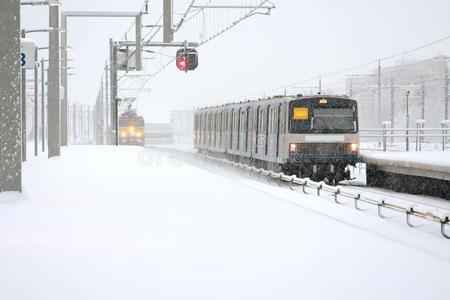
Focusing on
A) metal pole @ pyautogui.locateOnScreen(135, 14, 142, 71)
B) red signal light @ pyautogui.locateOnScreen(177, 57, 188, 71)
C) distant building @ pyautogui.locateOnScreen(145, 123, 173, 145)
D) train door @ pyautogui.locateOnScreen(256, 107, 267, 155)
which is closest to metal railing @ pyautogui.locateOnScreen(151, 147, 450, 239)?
train door @ pyautogui.locateOnScreen(256, 107, 267, 155)

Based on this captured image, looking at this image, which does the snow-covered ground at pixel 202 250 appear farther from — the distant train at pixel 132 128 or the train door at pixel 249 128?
the distant train at pixel 132 128

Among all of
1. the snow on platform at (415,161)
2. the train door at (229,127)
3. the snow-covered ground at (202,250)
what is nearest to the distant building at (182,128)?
the train door at (229,127)

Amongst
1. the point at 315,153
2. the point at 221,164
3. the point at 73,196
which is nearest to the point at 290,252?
the point at 73,196

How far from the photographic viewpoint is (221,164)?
28594 mm

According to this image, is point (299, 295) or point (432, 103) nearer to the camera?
point (299, 295)

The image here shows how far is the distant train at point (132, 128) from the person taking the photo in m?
63.4

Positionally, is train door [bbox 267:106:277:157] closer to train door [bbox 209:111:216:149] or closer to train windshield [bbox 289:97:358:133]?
train windshield [bbox 289:97:358:133]

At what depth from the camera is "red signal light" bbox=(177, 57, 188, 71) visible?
71.7 ft

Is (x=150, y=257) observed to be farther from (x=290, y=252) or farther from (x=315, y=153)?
(x=315, y=153)

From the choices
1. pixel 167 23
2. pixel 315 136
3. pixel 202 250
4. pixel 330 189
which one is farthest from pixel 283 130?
pixel 202 250

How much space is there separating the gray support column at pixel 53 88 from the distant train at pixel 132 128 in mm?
36709

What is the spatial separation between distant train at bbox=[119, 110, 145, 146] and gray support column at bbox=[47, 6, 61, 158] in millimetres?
36709

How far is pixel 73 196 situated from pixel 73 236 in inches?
184

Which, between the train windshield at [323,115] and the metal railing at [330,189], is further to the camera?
the train windshield at [323,115]
